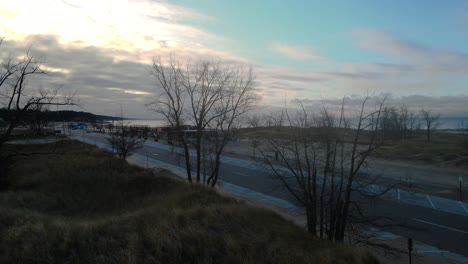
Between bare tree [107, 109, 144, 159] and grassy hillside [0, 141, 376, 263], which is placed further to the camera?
bare tree [107, 109, 144, 159]

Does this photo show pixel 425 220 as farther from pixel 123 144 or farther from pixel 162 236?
pixel 123 144

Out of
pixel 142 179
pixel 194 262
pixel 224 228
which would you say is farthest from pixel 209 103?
pixel 194 262

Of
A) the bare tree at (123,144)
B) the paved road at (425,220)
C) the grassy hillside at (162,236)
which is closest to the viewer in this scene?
the grassy hillside at (162,236)

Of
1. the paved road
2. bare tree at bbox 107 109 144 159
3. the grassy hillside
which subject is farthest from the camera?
bare tree at bbox 107 109 144 159

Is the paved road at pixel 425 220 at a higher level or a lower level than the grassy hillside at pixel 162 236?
lower

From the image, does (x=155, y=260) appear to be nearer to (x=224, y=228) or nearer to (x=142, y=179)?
(x=224, y=228)

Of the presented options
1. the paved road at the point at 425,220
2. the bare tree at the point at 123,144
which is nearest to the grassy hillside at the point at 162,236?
the paved road at the point at 425,220

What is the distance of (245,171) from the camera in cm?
4334

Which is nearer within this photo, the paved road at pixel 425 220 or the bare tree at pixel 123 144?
the paved road at pixel 425 220

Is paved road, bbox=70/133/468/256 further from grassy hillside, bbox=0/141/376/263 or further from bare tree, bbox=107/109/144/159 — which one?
bare tree, bbox=107/109/144/159

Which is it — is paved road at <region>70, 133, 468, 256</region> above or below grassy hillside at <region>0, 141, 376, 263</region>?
below

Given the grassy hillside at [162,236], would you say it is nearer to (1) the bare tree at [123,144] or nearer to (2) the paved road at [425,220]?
(2) the paved road at [425,220]

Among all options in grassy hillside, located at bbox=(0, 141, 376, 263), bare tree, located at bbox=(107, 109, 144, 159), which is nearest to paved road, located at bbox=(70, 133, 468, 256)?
grassy hillside, located at bbox=(0, 141, 376, 263)

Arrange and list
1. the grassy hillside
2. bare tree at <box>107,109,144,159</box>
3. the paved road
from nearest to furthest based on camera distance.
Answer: the grassy hillside → the paved road → bare tree at <box>107,109,144,159</box>
